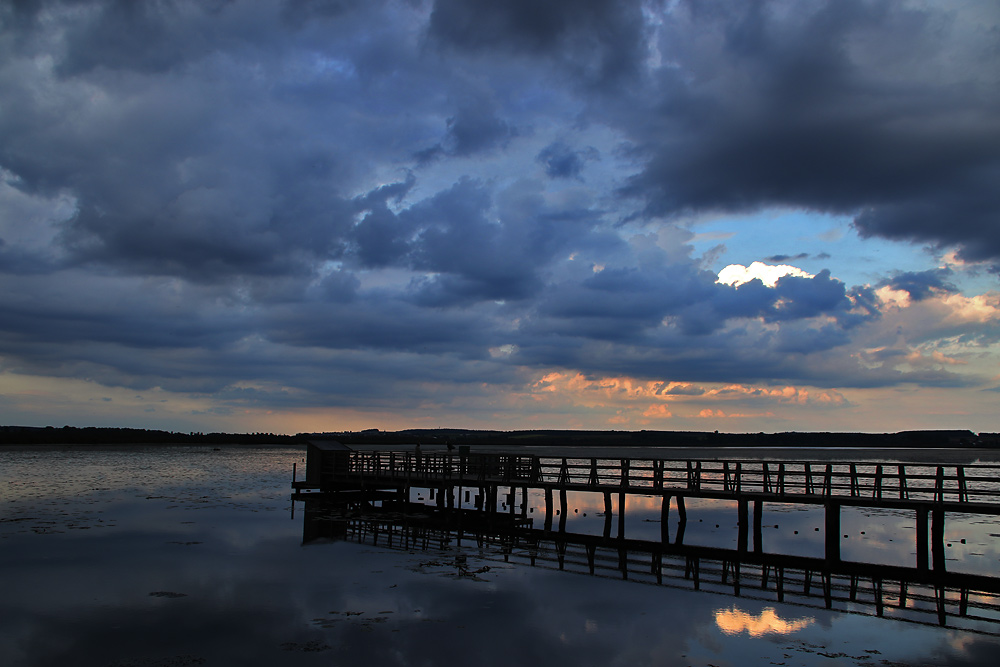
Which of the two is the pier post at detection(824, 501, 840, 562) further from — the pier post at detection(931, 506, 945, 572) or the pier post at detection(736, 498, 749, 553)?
the pier post at detection(736, 498, 749, 553)

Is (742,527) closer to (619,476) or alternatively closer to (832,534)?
(832,534)

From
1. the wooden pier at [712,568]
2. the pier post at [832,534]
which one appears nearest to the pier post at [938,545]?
the wooden pier at [712,568]

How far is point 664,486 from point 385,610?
22276 mm

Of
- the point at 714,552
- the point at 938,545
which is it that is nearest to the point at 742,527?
the point at 714,552

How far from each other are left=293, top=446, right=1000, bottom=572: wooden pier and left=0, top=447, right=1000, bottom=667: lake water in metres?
2.79

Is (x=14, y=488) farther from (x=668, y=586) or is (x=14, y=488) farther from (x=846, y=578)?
(x=846, y=578)

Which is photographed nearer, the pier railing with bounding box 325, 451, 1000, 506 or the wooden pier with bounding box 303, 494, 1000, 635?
the wooden pier with bounding box 303, 494, 1000, 635

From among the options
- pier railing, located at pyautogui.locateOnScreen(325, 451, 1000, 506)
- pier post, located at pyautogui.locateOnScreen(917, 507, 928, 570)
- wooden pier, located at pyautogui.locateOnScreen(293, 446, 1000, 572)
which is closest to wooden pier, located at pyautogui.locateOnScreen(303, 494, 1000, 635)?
pier post, located at pyautogui.locateOnScreen(917, 507, 928, 570)

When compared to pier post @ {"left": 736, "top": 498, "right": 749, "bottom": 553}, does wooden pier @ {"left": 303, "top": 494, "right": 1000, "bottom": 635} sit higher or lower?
lower

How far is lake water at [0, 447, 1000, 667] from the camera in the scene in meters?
12.3

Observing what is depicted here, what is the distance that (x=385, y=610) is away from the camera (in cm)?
1521

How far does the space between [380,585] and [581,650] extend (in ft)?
22.9

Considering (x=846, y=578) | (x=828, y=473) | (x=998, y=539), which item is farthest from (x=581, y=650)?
(x=998, y=539)

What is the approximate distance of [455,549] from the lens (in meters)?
24.6
